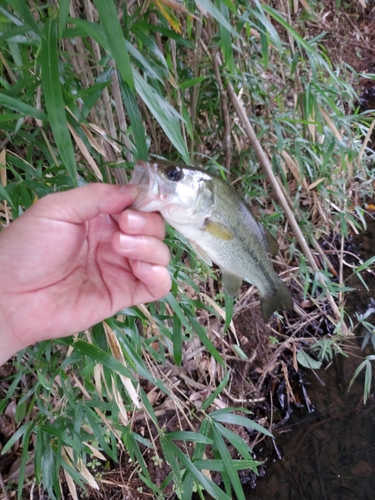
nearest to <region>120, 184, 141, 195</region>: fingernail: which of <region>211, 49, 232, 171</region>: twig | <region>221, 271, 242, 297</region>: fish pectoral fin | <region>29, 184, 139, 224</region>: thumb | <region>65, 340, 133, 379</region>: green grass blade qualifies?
<region>29, 184, 139, 224</region>: thumb

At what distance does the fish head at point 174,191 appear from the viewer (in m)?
1.26

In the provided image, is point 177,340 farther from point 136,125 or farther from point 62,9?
point 62,9

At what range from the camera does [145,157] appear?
53.6 inches

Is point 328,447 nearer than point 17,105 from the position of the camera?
No

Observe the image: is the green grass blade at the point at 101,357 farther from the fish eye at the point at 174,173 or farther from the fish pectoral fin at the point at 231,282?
the fish eye at the point at 174,173

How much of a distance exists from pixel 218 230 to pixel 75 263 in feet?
Answer: 1.85

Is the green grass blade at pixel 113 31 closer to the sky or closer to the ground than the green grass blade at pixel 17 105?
closer to the sky

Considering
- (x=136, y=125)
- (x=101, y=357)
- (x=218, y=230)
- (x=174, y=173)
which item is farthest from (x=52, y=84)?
(x=101, y=357)

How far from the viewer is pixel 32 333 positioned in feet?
4.96

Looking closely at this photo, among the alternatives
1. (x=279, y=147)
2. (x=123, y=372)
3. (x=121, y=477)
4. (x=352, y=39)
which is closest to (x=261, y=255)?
(x=123, y=372)

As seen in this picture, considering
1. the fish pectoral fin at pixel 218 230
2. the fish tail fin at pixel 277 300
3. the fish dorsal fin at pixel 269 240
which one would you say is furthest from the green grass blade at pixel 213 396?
the fish pectoral fin at pixel 218 230

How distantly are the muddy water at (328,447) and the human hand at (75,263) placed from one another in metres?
2.17

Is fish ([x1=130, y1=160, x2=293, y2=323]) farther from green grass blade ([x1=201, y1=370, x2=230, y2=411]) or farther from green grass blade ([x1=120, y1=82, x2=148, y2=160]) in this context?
green grass blade ([x1=201, y1=370, x2=230, y2=411])

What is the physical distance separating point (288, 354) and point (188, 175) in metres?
2.83
